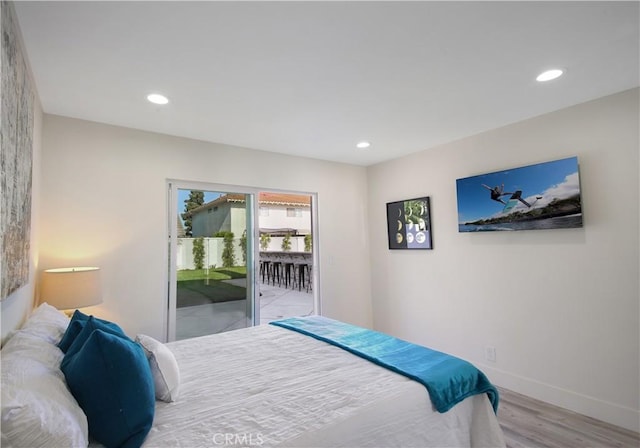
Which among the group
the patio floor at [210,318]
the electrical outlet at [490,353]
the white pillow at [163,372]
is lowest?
the electrical outlet at [490,353]

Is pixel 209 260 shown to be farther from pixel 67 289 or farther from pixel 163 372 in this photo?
pixel 163 372

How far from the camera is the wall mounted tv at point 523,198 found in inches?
106

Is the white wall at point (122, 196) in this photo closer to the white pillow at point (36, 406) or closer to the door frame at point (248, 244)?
Answer: the door frame at point (248, 244)

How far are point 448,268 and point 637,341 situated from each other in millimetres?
1592

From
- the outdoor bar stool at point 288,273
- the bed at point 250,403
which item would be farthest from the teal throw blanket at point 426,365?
the outdoor bar stool at point 288,273

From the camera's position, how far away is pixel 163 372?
5.08 feet

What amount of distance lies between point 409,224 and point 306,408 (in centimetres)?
298

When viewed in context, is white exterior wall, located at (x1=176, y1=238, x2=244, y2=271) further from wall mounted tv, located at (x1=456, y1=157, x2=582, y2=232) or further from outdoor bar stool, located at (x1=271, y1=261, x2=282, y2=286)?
outdoor bar stool, located at (x1=271, y1=261, x2=282, y2=286)

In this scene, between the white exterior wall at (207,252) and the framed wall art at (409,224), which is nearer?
the white exterior wall at (207,252)

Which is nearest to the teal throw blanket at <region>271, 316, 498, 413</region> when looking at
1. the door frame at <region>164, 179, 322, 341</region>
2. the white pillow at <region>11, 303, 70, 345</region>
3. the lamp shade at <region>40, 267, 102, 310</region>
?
the door frame at <region>164, 179, 322, 341</region>

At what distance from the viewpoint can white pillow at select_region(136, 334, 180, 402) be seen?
151cm

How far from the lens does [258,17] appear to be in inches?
63.6

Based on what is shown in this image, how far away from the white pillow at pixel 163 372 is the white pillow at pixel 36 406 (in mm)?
364

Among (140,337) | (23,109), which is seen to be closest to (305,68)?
(23,109)
